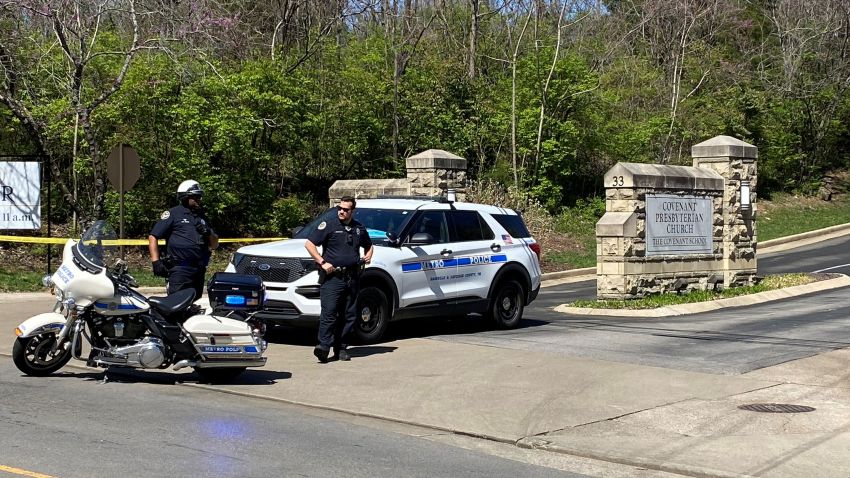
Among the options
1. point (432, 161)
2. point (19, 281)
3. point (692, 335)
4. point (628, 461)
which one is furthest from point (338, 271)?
point (19, 281)

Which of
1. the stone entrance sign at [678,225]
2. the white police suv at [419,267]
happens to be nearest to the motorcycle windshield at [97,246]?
the white police suv at [419,267]

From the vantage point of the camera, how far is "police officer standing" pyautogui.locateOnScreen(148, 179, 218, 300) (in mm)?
10891

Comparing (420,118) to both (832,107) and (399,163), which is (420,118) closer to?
(399,163)

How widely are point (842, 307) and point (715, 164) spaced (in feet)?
13.3

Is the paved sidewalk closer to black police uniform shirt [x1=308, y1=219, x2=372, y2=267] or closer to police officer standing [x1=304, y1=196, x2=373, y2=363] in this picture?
police officer standing [x1=304, y1=196, x2=373, y2=363]

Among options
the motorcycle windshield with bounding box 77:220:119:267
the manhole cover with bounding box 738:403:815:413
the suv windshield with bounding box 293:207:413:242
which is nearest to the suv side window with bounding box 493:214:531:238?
the suv windshield with bounding box 293:207:413:242

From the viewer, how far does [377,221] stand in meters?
14.2

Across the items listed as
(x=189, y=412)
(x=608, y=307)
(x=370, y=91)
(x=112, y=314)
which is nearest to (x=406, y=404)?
(x=189, y=412)

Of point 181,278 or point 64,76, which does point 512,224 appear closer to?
point 181,278

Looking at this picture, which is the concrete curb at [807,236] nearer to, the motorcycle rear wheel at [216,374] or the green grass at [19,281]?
the green grass at [19,281]

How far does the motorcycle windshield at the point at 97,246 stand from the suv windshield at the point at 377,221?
4.03 m

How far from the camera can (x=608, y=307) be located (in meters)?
17.9

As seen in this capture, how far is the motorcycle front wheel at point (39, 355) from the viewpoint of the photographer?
10.2 metres

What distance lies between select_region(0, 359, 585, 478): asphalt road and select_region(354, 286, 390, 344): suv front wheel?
3394 millimetres
